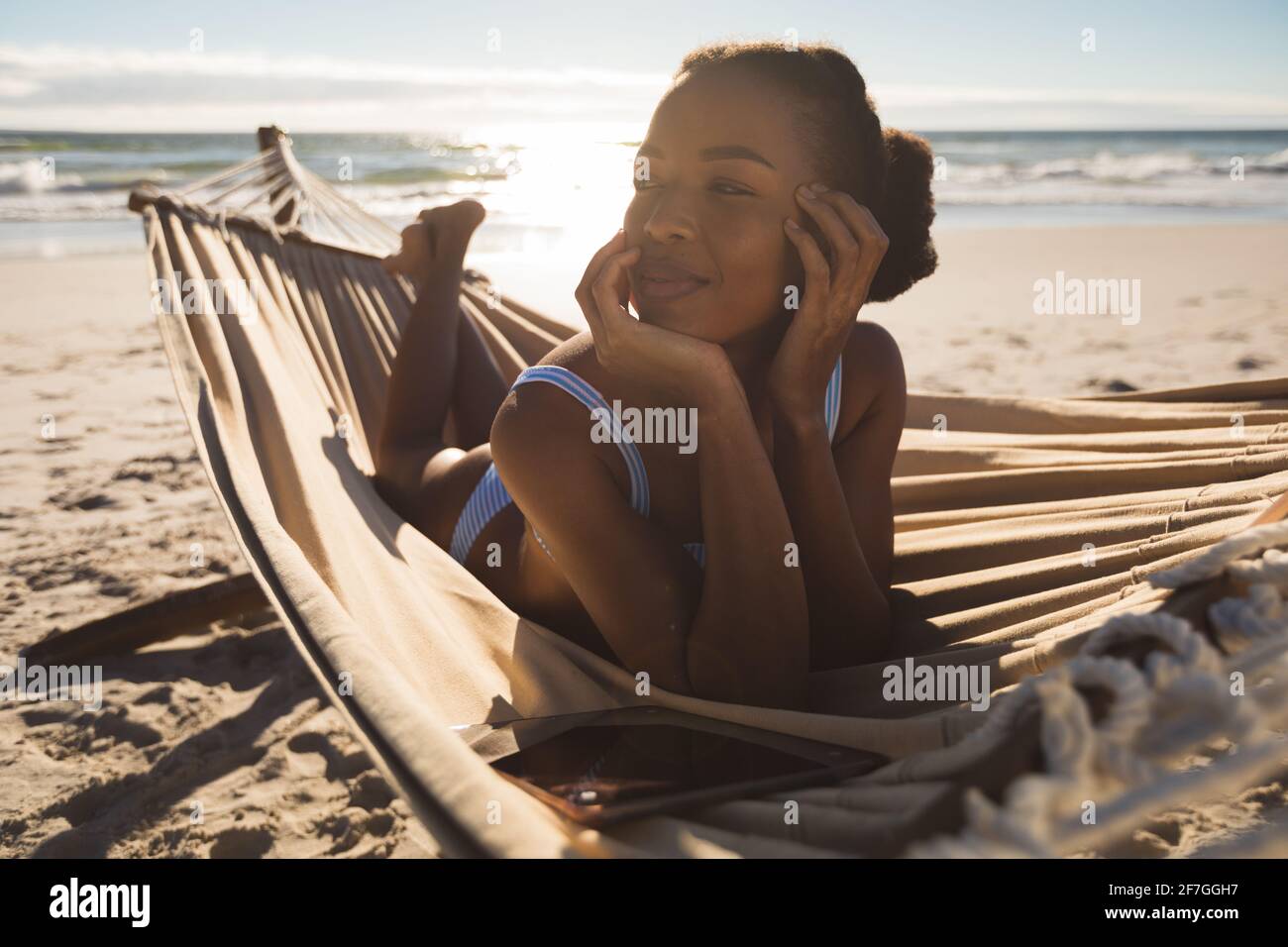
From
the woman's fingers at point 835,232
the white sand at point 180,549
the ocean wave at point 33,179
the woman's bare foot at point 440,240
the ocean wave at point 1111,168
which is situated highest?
the ocean wave at point 1111,168

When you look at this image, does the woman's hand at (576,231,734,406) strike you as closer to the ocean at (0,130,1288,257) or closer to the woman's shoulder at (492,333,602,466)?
the woman's shoulder at (492,333,602,466)

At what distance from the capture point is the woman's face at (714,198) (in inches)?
43.9

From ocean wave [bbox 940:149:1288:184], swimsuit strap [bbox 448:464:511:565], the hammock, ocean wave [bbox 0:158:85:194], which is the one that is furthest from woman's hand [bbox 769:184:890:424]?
ocean wave [bbox 940:149:1288:184]

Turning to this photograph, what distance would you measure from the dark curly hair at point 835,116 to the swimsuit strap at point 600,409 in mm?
400

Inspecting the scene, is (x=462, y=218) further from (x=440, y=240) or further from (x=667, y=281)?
(x=667, y=281)

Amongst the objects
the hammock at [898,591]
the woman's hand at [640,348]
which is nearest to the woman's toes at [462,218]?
the hammock at [898,591]

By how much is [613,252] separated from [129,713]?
1.48m

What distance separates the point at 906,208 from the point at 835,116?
279 mm

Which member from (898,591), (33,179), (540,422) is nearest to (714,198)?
(540,422)

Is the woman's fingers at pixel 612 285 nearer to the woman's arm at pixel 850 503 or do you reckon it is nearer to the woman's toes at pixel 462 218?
the woman's arm at pixel 850 503

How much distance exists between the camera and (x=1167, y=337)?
5027mm

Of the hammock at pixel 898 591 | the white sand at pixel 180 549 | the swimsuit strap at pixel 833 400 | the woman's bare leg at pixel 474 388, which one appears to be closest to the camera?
A: the hammock at pixel 898 591

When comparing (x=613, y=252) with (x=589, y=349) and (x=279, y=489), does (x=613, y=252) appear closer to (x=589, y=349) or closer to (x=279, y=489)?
(x=589, y=349)
